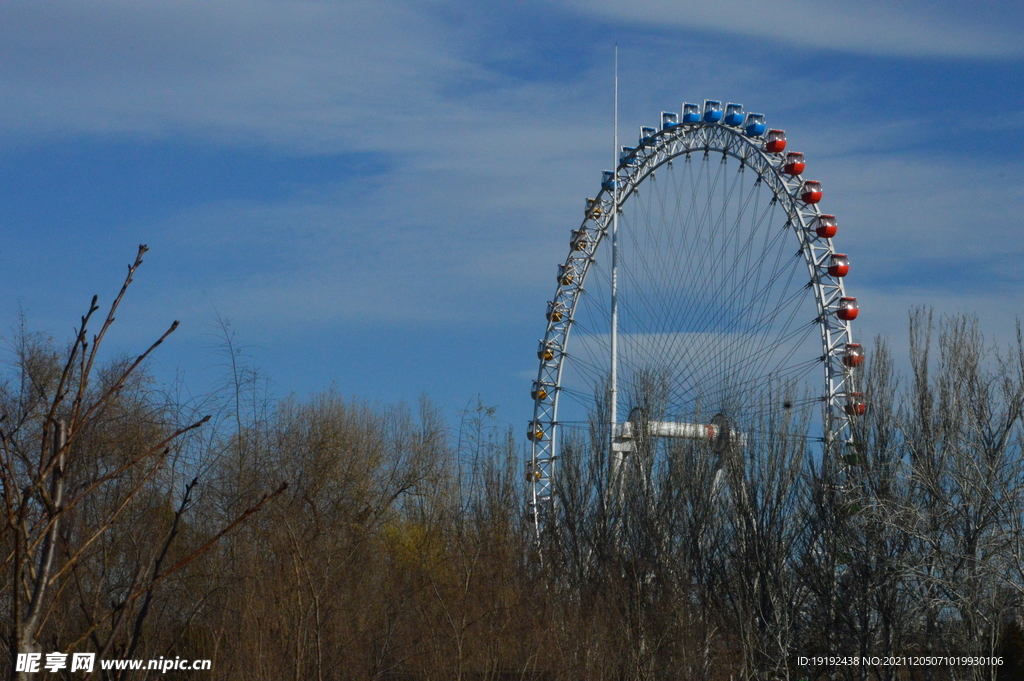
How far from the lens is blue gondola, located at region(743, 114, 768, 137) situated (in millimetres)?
29344

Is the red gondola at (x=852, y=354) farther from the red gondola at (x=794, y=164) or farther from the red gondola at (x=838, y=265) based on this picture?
the red gondola at (x=794, y=164)

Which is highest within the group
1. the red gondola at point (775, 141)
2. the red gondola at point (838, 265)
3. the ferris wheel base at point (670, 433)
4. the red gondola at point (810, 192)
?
the red gondola at point (775, 141)

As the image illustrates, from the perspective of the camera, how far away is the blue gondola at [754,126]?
96.3 ft

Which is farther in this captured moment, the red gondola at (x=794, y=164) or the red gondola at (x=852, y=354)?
the red gondola at (x=794, y=164)

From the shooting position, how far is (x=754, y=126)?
96.5ft

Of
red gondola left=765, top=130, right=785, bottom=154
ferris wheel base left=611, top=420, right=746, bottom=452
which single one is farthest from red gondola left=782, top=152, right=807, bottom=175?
ferris wheel base left=611, top=420, right=746, bottom=452

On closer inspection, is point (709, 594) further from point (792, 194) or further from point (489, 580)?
point (792, 194)

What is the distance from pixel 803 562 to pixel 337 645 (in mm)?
14251

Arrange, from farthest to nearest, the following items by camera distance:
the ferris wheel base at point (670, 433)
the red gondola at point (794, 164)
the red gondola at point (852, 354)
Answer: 1. the red gondola at point (794, 164)
2. the ferris wheel base at point (670, 433)
3. the red gondola at point (852, 354)

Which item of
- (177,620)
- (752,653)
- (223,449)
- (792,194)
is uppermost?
(792,194)

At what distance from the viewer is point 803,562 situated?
23453 mm

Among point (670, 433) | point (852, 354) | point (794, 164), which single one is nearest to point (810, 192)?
point (794, 164)

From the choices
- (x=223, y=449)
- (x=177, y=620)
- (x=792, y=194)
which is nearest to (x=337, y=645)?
(x=223, y=449)

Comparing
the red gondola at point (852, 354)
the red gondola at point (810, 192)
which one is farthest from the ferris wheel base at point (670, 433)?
the red gondola at point (810, 192)
